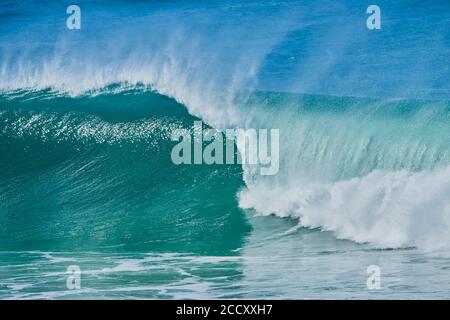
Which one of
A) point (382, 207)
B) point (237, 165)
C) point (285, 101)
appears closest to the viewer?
point (382, 207)

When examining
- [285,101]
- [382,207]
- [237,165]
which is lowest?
[382,207]

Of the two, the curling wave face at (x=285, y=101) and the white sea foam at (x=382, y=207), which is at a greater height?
the curling wave face at (x=285, y=101)

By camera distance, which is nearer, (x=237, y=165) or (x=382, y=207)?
(x=382, y=207)

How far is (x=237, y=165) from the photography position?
6516 millimetres

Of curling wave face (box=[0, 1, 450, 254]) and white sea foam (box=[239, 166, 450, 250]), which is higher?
curling wave face (box=[0, 1, 450, 254])

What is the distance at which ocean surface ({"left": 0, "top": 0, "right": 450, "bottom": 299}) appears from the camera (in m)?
6.08

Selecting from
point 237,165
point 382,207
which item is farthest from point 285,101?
point 382,207

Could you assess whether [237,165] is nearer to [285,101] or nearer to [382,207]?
[285,101]

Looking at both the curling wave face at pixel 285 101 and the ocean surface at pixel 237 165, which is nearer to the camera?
the ocean surface at pixel 237 165

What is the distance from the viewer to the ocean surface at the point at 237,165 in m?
6.08
